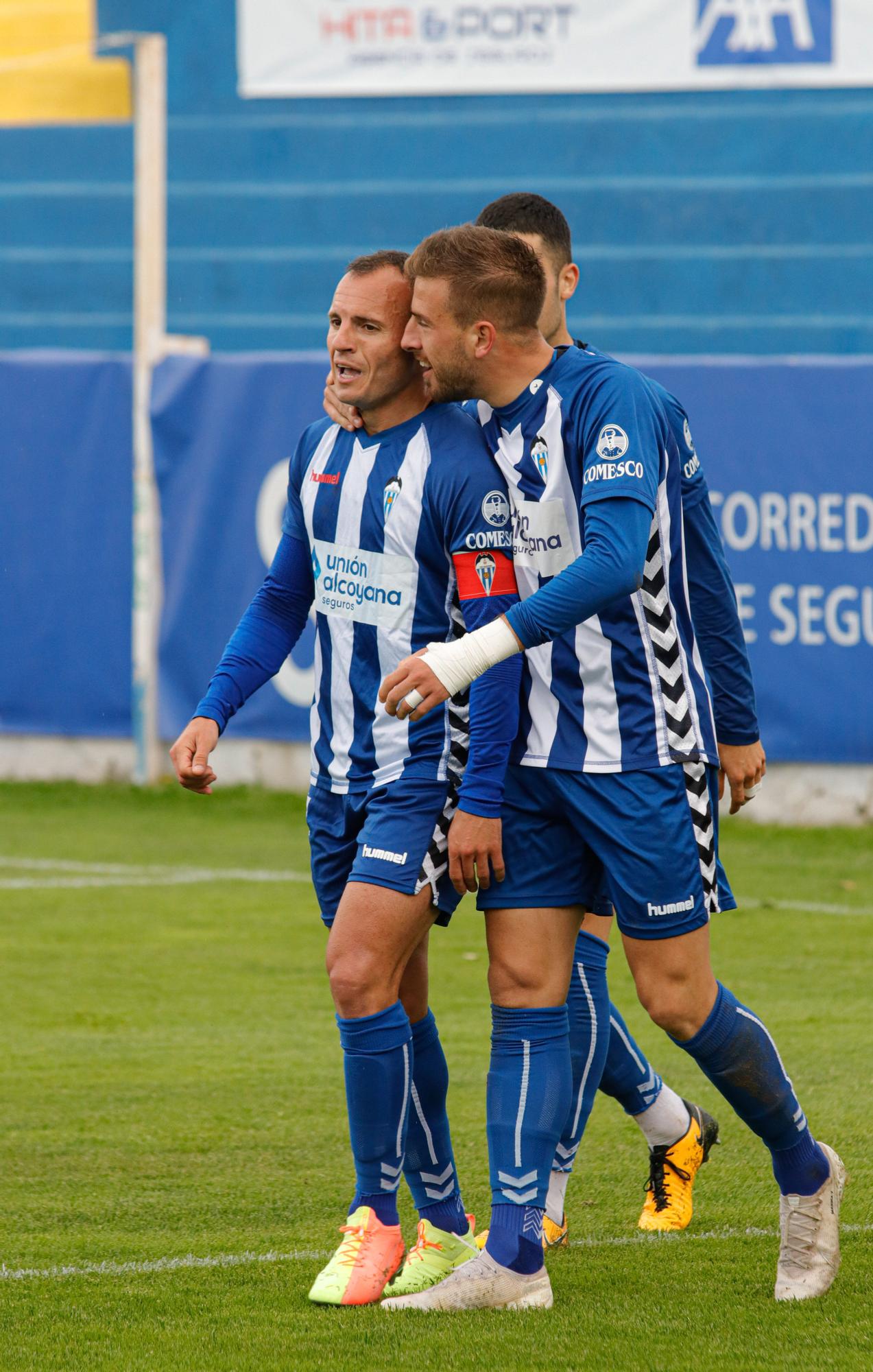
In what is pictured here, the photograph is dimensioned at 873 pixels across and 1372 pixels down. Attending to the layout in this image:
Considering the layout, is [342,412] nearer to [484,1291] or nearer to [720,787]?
[720,787]

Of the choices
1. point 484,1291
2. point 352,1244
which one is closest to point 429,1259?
point 352,1244

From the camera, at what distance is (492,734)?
153 inches

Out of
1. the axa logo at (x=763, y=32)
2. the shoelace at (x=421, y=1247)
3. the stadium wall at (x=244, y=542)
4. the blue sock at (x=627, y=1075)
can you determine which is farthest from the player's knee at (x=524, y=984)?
the axa logo at (x=763, y=32)

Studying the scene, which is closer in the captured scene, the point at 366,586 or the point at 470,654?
the point at 470,654

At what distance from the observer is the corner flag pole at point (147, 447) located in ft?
39.8

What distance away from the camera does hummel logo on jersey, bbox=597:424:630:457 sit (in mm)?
3793

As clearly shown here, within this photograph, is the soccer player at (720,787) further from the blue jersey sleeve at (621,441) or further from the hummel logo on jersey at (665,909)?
the hummel logo on jersey at (665,909)

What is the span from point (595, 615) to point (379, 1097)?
3.36 ft

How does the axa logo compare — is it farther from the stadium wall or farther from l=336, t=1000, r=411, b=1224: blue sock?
l=336, t=1000, r=411, b=1224: blue sock

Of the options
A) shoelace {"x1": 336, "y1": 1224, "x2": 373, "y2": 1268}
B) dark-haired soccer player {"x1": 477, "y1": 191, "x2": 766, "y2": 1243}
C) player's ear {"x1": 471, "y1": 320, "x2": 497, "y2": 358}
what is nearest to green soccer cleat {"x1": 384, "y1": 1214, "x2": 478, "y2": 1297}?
shoelace {"x1": 336, "y1": 1224, "x2": 373, "y2": 1268}

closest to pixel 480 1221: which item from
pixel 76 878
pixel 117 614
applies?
pixel 76 878

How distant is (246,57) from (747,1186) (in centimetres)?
1399

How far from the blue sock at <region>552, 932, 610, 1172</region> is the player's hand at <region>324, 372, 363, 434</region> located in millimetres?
1233

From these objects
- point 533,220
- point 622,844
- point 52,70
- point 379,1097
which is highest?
point 533,220
